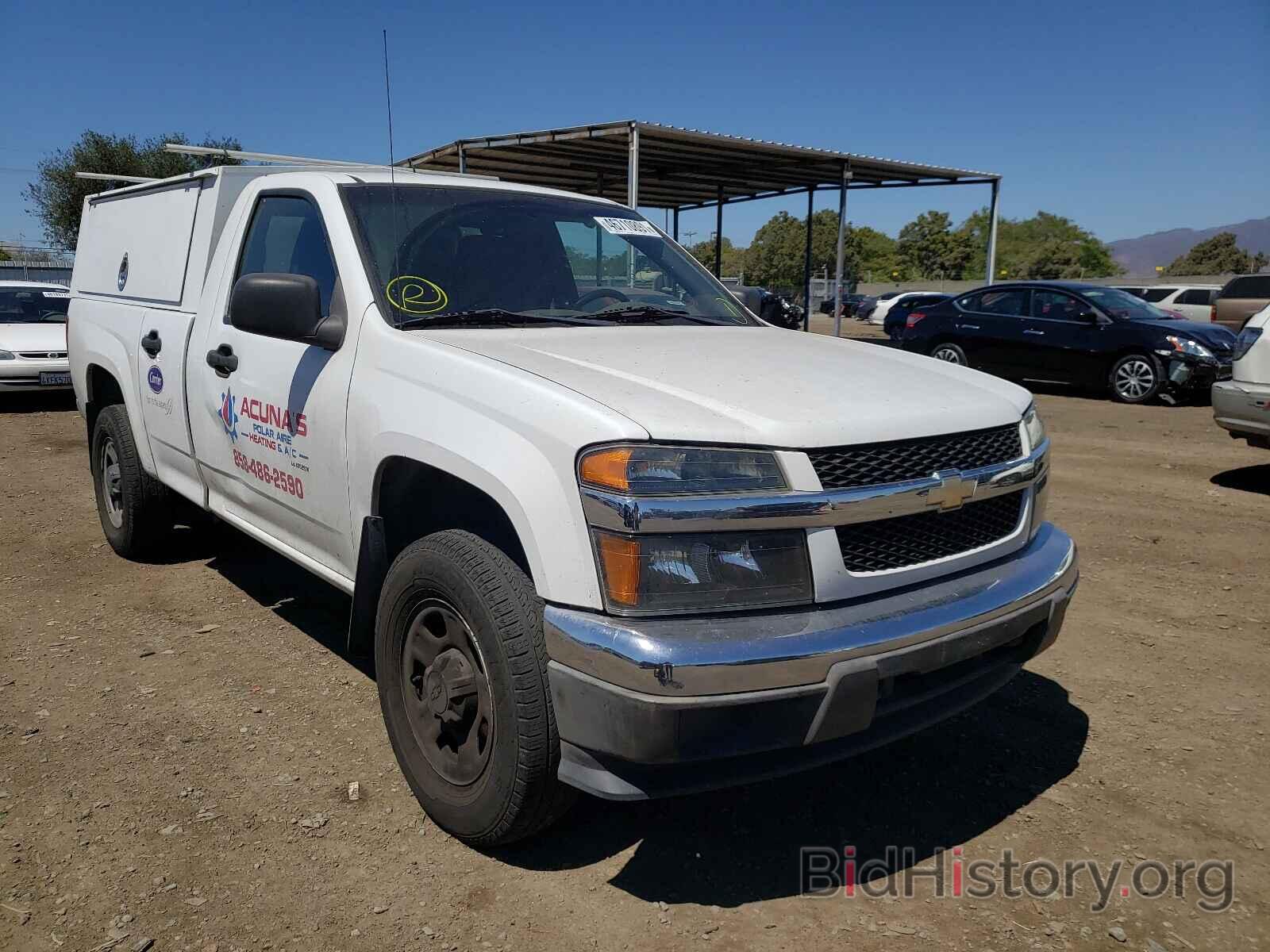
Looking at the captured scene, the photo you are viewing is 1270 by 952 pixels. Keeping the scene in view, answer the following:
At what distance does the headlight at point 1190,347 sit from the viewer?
39.2 ft

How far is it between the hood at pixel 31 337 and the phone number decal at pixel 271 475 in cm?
915

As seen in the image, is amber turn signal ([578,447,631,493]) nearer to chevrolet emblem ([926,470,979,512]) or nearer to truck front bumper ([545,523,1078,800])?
truck front bumper ([545,523,1078,800])

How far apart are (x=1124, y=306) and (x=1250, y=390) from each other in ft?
21.2

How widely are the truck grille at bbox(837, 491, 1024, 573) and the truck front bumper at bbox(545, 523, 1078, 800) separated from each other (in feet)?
0.30

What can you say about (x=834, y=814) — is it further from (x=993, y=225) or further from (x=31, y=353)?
(x=993, y=225)

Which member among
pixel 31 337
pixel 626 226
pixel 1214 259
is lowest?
pixel 31 337

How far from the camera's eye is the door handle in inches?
146

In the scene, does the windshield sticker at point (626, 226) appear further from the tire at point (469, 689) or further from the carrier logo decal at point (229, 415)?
the tire at point (469, 689)

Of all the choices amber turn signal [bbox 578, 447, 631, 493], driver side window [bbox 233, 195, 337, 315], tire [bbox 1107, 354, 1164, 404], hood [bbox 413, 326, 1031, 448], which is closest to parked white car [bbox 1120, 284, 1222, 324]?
tire [bbox 1107, 354, 1164, 404]

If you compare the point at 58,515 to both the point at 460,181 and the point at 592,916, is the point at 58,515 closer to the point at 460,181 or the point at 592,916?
the point at 460,181

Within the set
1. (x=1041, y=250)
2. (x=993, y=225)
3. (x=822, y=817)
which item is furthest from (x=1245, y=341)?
(x=1041, y=250)

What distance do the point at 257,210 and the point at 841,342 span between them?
2374 mm

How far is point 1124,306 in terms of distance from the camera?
42.1 ft

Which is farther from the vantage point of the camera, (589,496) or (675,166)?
(675,166)
